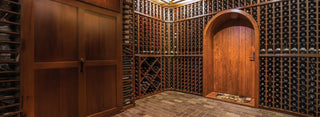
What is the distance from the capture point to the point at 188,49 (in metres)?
4.50

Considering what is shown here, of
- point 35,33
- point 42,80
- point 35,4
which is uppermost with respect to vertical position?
point 35,4

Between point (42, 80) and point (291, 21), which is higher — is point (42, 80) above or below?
below

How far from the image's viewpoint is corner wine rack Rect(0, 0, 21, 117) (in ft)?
5.45

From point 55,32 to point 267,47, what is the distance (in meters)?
4.01

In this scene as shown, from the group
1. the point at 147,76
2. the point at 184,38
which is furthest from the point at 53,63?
the point at 184,38

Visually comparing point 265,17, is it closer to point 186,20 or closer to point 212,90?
point 186,20

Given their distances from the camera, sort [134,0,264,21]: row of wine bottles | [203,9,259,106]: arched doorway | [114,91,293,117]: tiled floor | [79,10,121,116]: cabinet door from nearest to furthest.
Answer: [79,10,121,116]: cabinet door → [114,91,293,117]: tiled floor → [134,0,264,21]: row of wine bottles → [203,9,259,106]: arched doorway

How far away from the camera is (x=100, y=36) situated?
2604 mm

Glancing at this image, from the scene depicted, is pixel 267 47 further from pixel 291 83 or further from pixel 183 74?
pixel 183 74

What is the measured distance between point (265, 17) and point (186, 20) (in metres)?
2.05

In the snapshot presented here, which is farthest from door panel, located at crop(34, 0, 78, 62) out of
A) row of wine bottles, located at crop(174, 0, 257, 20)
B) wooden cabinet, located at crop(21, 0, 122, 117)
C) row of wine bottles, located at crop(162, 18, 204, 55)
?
row of wine bottles, located at crop(174, 0, 257, 20)

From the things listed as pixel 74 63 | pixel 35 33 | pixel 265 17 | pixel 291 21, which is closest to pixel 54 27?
pixel 35 33

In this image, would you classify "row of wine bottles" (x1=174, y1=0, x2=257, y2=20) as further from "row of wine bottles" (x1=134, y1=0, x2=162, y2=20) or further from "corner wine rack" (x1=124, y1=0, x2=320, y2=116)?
"row of wine bottles" (x1=134, y1=0, x2=162, y2=20)

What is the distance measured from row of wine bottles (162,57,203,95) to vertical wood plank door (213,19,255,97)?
0.66m
